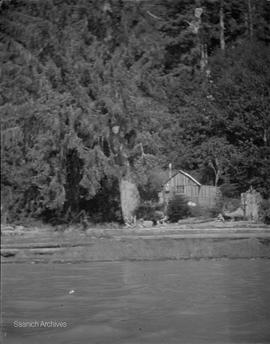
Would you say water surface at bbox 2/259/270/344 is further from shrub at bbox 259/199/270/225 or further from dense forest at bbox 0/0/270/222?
dense forest at bbox 0/0/270/222

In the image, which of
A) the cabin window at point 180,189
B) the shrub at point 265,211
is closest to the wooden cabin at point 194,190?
the cabin window at point 180,189

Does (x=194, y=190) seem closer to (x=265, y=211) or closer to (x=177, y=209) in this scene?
(x=177, y=209)

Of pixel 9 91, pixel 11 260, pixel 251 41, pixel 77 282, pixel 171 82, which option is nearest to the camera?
pixel 251 41

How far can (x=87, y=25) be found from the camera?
18.5ft

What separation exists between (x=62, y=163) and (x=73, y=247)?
1.47 meters

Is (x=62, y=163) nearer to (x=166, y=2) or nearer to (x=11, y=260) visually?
(x=166, y=2)

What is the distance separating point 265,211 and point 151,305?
138 centimetres

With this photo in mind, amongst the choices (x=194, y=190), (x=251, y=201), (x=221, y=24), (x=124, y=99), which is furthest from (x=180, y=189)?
(x=124, y=99)

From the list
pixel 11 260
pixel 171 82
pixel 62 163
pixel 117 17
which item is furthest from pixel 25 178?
pixel 11 260

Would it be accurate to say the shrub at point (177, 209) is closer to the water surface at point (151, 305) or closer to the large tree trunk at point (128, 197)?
the large tree trunk at point (128, 197)

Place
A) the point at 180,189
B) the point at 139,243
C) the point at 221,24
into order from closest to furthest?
the point at 180,189, the point at 221,24, the point at 139,243

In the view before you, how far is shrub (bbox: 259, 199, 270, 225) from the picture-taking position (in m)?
3.70

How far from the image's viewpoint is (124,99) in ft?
17.7

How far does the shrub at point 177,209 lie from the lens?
4.13 meters
